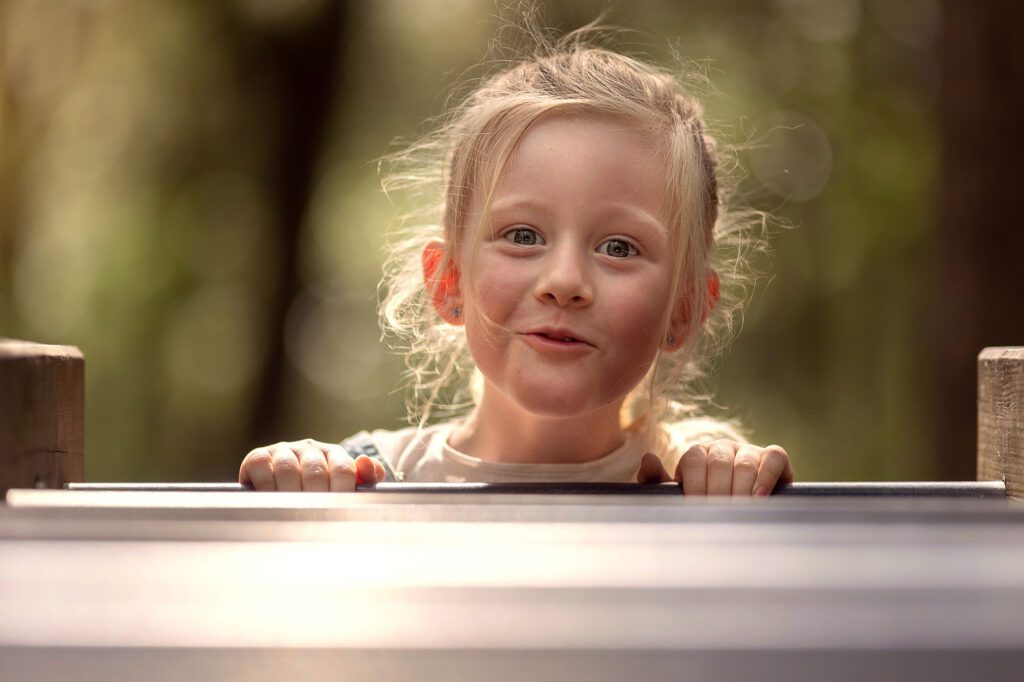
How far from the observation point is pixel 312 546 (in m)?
0.46

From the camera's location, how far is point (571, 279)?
5.17 feet

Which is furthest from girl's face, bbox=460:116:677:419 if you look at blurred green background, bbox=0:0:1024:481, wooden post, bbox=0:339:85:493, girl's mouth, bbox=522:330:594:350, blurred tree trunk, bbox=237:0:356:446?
blurred tree trunk, bbox=237:0:356:446

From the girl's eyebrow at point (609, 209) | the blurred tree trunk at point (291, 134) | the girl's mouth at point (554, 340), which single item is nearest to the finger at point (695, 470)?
the girl's mouth at point (554, 340)

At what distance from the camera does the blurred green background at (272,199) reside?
6.09 meters

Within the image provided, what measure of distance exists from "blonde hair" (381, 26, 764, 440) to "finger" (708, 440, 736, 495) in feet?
1.25

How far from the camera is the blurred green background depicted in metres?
6.09

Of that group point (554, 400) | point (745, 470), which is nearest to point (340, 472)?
point (554, 400)

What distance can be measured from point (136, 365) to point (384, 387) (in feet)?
5.36

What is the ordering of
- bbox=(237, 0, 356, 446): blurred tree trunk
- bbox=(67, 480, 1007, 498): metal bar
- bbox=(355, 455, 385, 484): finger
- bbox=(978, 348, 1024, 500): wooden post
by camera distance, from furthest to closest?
bbox=(237, 0, 356, 446): blurred tree trunk < bbox=(355, 455, 385, 484): finger < bbox=(978, 348, 1024, 500): wooden post < bbox=(67, 480, 1007, 498): metal bar

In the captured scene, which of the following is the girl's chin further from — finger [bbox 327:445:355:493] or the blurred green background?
the blurred green background

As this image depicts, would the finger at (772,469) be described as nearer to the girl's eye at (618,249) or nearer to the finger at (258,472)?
the girl's eye at (618,249)

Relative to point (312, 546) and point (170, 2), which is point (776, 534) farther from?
point (170, 2)

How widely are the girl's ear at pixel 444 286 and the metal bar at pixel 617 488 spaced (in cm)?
90

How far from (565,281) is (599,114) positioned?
0.31 meters
